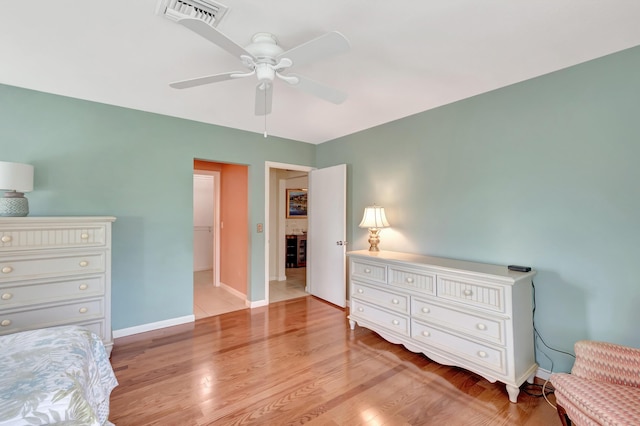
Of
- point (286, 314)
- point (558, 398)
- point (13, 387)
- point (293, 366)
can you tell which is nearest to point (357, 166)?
point (286, 314)

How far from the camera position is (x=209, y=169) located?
15.7ft

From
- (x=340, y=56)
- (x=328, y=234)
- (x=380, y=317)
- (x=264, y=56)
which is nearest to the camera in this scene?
(x=264, y=56)

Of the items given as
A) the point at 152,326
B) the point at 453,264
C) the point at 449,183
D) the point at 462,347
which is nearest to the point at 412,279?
the point at 453,264

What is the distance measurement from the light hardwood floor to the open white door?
91cm

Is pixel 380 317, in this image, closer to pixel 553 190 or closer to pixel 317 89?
pixel 553 190

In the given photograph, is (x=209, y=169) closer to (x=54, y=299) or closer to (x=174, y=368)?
(x=54, y=299)

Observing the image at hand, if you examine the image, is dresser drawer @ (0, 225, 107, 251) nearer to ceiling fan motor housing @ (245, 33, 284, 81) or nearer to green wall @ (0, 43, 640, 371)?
green wall @ (0, 43, 640, 371)

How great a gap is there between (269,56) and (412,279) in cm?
209

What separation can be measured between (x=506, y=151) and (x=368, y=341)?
7.17 ft

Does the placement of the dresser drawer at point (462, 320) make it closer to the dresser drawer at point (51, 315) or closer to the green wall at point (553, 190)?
the green wall at point (553, 190)

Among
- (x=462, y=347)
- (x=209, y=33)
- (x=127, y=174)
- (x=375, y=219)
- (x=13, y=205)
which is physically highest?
(x=209, y=33)

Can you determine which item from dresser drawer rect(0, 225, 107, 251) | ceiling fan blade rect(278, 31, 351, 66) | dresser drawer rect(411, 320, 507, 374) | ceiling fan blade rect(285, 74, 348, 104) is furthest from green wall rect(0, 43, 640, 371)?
ceiling fan blade rect(278, 31, 351, 66)

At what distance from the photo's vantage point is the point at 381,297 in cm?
283

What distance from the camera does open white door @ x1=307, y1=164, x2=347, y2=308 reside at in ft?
12.6
